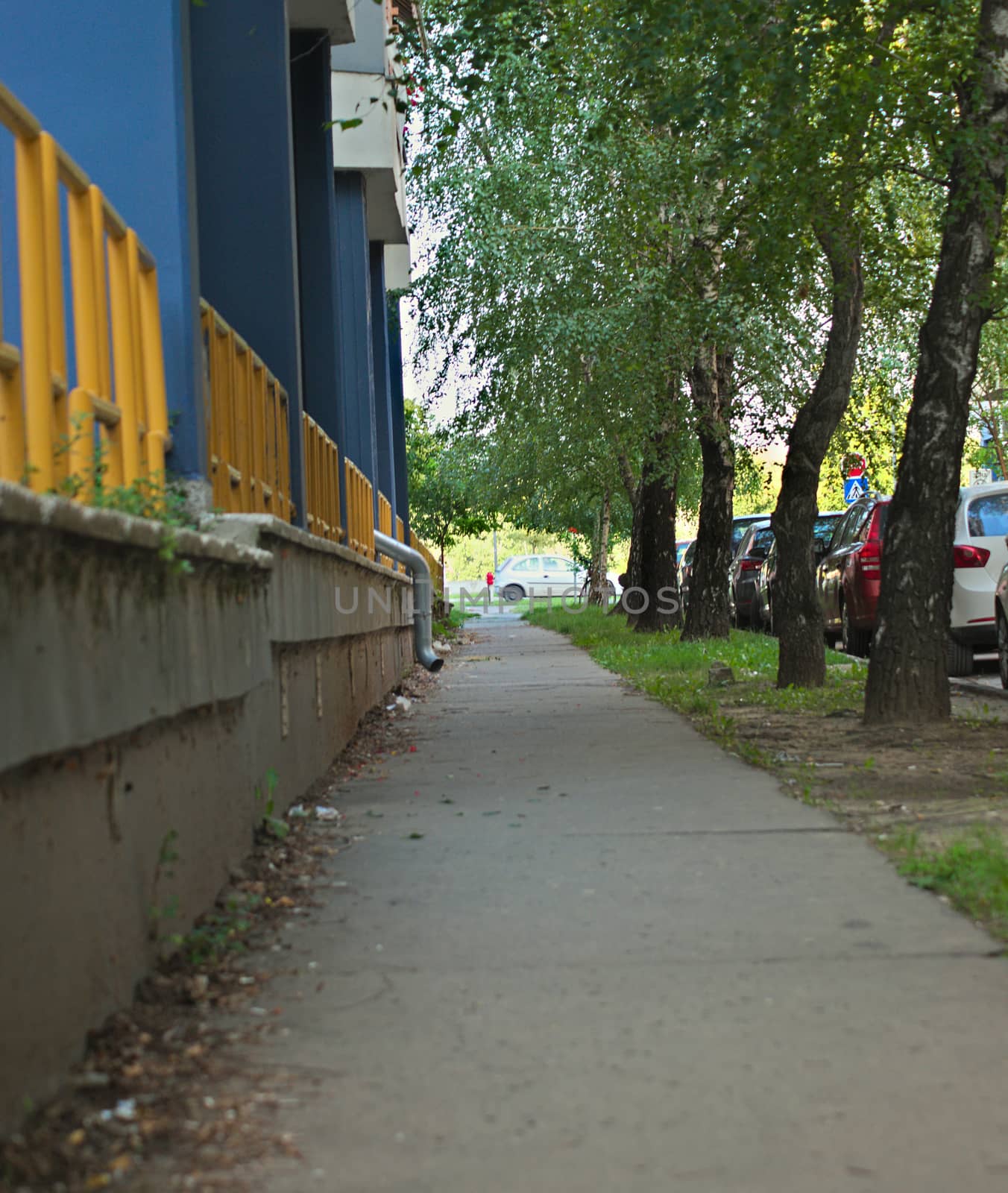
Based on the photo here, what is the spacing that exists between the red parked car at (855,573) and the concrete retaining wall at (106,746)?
1117cm

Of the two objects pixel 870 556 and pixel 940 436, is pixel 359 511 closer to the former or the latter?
pixel 870 556

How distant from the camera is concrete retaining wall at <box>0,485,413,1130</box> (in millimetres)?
2949

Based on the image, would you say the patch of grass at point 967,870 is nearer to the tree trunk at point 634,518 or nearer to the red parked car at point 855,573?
the red parked car at point 855,573

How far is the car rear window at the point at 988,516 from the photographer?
543 inches

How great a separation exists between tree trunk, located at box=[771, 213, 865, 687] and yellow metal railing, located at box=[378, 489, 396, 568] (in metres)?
6.19

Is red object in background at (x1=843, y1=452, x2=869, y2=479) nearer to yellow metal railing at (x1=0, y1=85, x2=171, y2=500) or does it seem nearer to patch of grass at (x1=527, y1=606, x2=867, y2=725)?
patch of grass at (x1=527, y1=606, x2=867, y2=725)

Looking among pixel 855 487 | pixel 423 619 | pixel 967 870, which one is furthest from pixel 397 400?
pixel 967 870

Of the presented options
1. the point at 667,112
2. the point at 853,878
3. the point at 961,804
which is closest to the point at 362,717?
the point at 667,112

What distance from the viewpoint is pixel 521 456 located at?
3180 cm

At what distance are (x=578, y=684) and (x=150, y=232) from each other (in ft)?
32.2

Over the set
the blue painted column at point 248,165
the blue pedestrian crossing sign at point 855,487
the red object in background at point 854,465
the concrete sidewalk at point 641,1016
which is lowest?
the concrete sidewalk at point 641,1016

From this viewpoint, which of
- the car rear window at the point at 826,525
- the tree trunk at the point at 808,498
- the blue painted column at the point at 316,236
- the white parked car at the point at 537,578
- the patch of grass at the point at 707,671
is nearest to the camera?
the patch of grass at the point at 707,671

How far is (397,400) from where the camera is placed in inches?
1038

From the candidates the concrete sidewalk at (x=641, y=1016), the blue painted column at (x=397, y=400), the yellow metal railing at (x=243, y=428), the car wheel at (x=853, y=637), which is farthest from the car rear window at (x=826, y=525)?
the concrete sidewalk at (x=641, y=1016)
